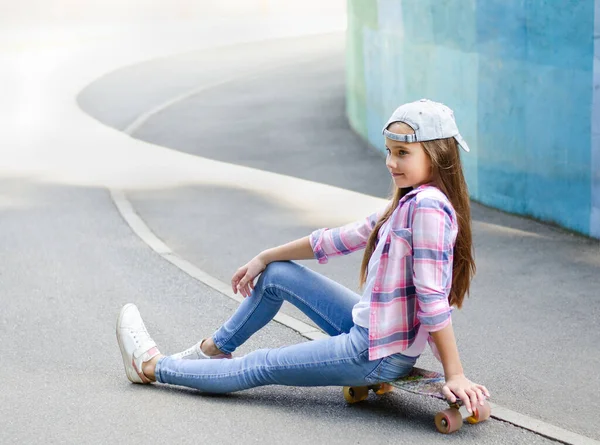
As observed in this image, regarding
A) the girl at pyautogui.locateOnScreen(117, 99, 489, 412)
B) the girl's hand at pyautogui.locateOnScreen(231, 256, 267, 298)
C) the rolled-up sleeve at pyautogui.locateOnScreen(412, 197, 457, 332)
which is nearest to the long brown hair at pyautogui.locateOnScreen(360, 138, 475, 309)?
the girl at pyautogui.locateOnScreen(117, 99, 489, 412)

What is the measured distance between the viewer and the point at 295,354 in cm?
483

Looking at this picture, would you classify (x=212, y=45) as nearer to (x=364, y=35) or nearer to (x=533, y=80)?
(x=364, y=35)

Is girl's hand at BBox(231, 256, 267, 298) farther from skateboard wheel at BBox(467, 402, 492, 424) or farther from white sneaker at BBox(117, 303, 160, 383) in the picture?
skateboard wheel at BBox(467, 402, 492, 424)

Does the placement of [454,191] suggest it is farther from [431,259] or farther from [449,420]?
[449,420]

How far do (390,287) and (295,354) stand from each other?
614 millimetres

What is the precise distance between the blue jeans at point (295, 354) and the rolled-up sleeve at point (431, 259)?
0.36 m

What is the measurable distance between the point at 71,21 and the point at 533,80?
85.1ft

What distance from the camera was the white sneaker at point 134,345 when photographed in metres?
5.33

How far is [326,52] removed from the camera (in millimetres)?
26953

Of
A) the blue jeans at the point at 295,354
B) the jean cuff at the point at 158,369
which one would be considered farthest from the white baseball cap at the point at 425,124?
the jean cuff at the point at 158,369

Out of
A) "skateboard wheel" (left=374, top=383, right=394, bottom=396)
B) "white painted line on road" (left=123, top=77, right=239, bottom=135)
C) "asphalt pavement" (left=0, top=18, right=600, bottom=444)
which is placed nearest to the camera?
"asphalt pavement" (left=0, top=18, right=600, bottom=444)

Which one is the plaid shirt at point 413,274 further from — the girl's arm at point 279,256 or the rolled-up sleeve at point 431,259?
the girl's arm at point 279,256

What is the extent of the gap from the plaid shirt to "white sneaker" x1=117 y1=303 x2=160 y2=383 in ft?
4.45

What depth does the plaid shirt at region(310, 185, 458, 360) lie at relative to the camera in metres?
4.43
